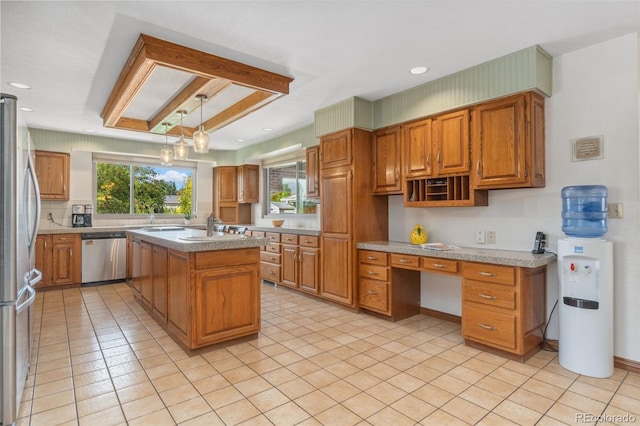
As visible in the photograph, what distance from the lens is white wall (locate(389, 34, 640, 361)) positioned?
2.60 meters

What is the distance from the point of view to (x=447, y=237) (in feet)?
12.3

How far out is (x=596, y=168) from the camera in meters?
2.76

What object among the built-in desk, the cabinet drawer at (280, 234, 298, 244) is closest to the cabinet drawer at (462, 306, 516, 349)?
the built-in desk

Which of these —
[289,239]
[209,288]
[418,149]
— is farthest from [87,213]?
[418,149]

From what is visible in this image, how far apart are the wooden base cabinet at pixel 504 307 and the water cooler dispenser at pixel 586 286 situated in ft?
0.69

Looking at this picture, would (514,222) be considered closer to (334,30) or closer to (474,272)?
(474,272)

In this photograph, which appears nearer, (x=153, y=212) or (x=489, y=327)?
(x=489, y=327)

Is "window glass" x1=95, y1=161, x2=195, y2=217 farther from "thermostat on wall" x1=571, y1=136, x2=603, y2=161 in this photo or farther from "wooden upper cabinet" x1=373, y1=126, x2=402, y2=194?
"thermostat on wall" x1=571, y1=136, x2=603, y2=161

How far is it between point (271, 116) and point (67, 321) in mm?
3379

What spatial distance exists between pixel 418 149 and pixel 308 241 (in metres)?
1.91

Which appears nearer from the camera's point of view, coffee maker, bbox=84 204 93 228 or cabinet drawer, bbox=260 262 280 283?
cabinet drawer, bbox=260 262 280 283

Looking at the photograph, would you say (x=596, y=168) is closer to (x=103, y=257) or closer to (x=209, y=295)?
(x=209, y=295)

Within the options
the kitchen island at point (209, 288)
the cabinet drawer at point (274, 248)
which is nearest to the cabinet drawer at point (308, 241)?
the cabinet drawer at point (274, 248)

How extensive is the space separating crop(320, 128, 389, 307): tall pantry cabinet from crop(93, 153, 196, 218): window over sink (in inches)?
152
